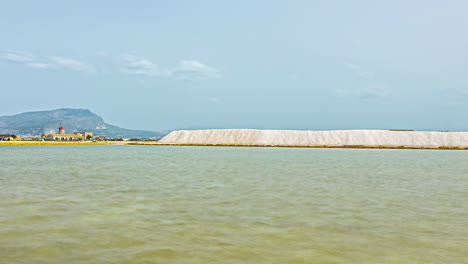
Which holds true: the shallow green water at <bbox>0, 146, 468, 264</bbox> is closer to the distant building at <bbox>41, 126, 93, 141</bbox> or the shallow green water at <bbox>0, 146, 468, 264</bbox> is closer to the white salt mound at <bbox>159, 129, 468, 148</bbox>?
the white salt mound at <bbox>159, 129, 468, 148</bbox>

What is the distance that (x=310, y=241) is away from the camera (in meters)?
6.84

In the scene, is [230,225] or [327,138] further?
[327,138]

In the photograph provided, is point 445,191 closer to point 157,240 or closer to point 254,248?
point 254,248

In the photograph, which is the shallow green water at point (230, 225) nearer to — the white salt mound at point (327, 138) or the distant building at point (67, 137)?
the white salt mound at point (327, 138)

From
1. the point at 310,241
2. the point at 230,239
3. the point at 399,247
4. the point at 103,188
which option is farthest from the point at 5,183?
the point at 399,247

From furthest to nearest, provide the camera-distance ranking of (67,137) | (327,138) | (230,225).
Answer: (67,137), (327,138), (230,225)

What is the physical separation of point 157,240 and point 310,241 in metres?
2.67

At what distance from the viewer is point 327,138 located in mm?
105562

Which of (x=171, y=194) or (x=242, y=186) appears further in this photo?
(x=242, y=186)

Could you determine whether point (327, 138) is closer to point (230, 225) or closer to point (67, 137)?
point (230, 225)

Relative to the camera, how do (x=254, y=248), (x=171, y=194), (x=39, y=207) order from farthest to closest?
(x=171, y=194) < (x=39, y=207) < (x=254, y=248)

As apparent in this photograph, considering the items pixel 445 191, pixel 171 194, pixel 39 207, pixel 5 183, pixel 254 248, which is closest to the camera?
pixel 254 248

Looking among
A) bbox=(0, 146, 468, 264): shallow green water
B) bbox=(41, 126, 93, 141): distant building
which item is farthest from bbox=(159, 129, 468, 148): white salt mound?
bbox=(0, 146, 468, 264): shallow green water

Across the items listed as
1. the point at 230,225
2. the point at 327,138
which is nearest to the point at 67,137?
the point at 327,138
